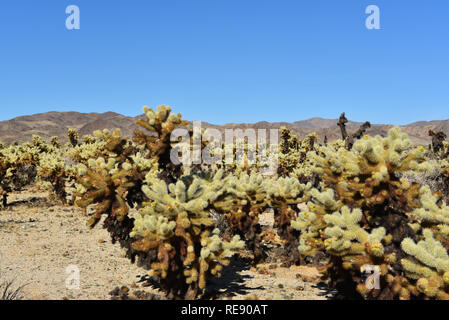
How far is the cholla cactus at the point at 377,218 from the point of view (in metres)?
4.99

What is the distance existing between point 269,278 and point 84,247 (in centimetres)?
606

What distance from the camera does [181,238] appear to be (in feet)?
20.2

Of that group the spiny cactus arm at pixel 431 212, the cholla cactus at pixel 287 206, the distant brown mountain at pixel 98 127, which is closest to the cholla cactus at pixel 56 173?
the cholla cactus at pixel 287 206

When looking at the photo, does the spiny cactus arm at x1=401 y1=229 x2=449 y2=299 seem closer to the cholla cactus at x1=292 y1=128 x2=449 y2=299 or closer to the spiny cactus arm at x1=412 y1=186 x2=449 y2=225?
the cholla cactus at x1=292 y1=128 x2=449 y2=299

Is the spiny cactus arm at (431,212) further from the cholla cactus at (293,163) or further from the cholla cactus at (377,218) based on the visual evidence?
the cholla cactus at (293,163)

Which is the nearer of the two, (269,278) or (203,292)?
(203,292)

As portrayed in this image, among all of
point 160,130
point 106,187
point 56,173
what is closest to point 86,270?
point 106,187

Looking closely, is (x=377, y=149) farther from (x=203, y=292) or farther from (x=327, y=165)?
(x=203, y=292)

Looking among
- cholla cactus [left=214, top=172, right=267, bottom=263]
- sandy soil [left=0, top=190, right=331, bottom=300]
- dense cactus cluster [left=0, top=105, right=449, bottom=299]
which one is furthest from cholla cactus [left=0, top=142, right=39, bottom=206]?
cholla cactus [left=214, top=172, right=267, bottom=263]

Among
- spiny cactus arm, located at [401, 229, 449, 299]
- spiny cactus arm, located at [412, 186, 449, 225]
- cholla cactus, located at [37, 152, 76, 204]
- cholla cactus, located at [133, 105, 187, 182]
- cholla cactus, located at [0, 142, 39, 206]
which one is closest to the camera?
spiny cactus arm, located at [401, 229, 449, 299]

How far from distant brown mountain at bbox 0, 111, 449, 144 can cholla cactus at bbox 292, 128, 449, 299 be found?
74.2 m

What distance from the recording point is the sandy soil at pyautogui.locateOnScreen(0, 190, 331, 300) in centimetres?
706
